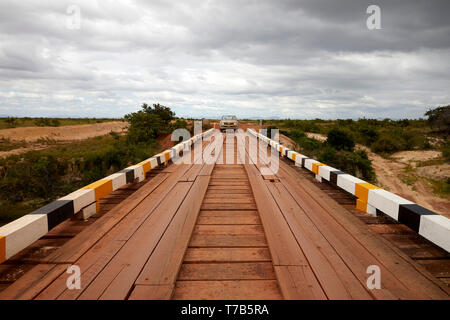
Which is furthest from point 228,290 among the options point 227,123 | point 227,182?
point 227,123

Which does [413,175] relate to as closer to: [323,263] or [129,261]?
[323,263]

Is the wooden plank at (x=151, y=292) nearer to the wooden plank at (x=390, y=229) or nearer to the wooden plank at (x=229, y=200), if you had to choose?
the wooden plank at (x=229, y=200)

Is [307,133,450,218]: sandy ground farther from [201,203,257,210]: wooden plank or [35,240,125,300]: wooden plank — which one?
[35,240,125,300]: wooden plank

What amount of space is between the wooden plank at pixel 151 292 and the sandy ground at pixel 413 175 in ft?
38.6

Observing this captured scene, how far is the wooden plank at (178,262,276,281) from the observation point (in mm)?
2074

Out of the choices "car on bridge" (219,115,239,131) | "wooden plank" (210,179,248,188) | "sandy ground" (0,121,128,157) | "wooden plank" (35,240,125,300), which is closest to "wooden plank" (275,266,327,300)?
"wooden plank" (35,240,125,300)

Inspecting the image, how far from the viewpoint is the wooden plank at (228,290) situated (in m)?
1.84

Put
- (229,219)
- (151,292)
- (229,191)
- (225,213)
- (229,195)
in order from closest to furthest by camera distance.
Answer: (151,292) < (229,219) < (225,213) < (229,195) < (229,191)

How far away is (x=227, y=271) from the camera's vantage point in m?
2.15

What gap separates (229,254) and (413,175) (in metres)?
16.5

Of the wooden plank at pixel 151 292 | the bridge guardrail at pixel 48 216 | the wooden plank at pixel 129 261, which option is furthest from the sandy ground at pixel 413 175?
the bridge guardrail at pixel 48 216

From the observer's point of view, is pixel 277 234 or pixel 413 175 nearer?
pixel 277 234
